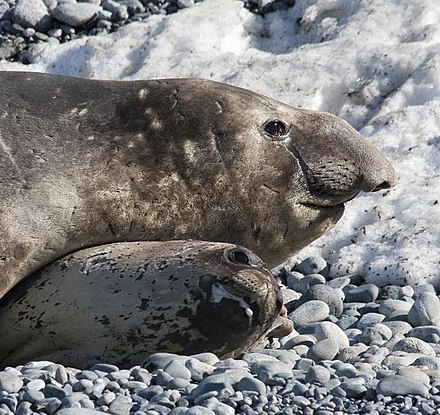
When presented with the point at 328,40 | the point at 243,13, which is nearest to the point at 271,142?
the point at 328,40

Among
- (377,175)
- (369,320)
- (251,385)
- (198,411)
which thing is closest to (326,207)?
(377,175)

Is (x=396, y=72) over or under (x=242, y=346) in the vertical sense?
under

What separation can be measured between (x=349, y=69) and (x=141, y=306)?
393 centimetres

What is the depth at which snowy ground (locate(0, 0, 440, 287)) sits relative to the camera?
638cm

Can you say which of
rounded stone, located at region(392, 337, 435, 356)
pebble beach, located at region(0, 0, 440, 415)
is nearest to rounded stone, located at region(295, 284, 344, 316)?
pebble beach, located at region(0, 0, 440, 415)

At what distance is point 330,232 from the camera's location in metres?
6.58

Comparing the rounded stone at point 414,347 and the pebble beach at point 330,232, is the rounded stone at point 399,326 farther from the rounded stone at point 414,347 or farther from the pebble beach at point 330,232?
the rounded stone at point 414,347

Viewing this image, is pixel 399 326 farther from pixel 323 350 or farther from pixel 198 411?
pixel 198 411

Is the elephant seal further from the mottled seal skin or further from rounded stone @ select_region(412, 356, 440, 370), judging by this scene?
rounded stone @ select_region(412, 356, 440, 370)

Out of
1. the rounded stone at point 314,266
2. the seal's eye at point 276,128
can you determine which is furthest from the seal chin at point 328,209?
the rounded stone at point 314,266

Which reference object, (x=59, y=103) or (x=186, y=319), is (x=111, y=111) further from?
(x=186, y=319)

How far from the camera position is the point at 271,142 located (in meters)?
5.25

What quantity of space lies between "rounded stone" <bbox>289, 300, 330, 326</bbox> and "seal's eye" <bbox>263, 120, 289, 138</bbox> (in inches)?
31.4

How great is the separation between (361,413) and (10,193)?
177cm
